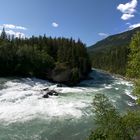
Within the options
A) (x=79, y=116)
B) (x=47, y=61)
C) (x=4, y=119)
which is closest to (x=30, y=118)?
(x=4, y=119)

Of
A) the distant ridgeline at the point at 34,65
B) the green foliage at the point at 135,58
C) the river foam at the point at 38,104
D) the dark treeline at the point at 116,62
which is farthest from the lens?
the dark treeline at the point at 116,62

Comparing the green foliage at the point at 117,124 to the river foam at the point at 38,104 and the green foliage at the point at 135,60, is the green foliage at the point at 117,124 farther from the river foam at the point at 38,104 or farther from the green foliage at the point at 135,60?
the river foam at the point at 38,104

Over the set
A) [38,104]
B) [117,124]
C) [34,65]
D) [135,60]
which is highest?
[135,60]

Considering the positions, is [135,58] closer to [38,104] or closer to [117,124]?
[117,124]

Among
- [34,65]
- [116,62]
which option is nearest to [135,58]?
[34,65]

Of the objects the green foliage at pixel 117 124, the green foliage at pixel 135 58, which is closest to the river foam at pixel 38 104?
the green foliage at pixel 117 124

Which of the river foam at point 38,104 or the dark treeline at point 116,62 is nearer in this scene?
the river foam at point 38,104

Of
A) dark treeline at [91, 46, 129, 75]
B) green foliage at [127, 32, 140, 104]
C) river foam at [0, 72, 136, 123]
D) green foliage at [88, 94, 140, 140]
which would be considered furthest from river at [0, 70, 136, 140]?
dark treeline at [91, 46, 129, 75]

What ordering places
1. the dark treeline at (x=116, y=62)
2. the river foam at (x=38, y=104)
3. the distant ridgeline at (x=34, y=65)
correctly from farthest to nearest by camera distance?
1. the dark treeline at (x=116, y=62)
2. the distant ridgeline at (x=34, y=65)
3. the river foam at (x=38, y=104)

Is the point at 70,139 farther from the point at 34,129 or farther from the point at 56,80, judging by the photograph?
the point at 56,80

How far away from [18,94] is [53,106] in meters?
10.1

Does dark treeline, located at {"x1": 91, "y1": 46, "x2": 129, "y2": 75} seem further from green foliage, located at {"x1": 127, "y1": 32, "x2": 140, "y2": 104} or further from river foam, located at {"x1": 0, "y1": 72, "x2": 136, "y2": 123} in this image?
green foliage, located at {"x1": 127, "y1": 32, "x2": 140, "y2": 104}

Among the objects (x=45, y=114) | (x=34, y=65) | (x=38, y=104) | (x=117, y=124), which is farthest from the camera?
(x=34, y=65)

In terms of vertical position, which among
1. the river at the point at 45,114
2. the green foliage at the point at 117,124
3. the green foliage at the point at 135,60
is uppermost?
the green foliage at the point at 135,60
